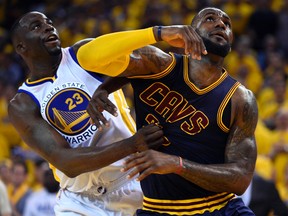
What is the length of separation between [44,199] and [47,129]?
4.44m

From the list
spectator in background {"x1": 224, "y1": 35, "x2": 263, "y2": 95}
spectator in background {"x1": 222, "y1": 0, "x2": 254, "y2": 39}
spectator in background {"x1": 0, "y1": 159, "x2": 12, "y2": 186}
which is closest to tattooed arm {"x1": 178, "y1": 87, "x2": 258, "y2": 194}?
spectator in background {"x1": 0, "y1": 159, "x2": 12, "y2": 186}

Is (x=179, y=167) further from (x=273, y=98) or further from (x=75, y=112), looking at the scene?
(x=273, y=98)

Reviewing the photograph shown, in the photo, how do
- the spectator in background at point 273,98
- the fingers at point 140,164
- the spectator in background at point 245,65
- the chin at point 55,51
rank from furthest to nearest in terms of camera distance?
the spectator in background at point 245,65 < the spectator in background at point 273,98 < the chin at point 55,51 < the fingers at point 140,164

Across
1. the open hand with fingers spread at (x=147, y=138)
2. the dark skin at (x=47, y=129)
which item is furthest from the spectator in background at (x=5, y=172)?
the open hand with fingers spread at (x=147, y=138)

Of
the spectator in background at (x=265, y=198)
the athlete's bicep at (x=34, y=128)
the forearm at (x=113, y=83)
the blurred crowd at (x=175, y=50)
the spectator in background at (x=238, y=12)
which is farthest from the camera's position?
the spectator in background at (x=238, y=12)

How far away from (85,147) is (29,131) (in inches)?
17.3

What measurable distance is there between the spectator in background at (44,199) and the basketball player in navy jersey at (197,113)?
14.7 ft

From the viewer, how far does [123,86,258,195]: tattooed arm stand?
4504mm

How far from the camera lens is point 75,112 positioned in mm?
5293

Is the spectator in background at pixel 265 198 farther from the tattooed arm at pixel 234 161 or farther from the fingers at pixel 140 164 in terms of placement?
the fingers at pixel 140 164

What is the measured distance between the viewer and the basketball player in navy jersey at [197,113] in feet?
15.6

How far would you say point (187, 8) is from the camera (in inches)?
511

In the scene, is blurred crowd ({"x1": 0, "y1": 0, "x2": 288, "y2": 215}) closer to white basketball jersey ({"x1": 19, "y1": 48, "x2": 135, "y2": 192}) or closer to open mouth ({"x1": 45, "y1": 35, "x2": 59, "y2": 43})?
white basketball jersey ({"x1": 19, "y1": 48, "x2": 135, "y2": 192})

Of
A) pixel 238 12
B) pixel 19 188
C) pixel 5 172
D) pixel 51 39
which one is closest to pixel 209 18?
pixel 51 39
